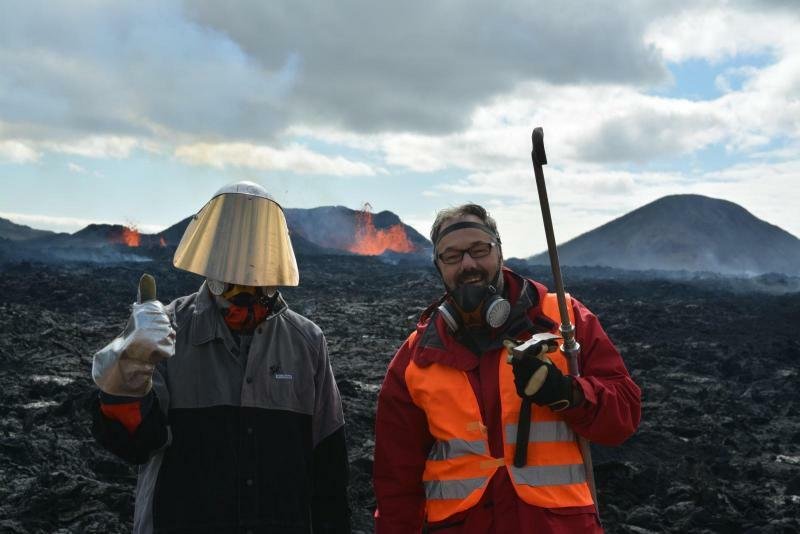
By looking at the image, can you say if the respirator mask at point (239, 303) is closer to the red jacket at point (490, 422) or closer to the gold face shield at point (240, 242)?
the gold face shield at point (240, 242)

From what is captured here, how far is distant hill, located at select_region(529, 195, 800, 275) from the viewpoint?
83.7m

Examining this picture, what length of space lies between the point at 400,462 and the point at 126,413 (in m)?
1.06

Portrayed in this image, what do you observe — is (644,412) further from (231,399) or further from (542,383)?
(231,399)

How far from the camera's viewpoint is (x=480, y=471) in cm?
253

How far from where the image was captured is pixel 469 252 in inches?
113

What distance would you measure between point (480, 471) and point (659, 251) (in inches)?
3505

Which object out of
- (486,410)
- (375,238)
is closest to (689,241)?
(375,238)

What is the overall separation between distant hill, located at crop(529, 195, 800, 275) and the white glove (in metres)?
84.7

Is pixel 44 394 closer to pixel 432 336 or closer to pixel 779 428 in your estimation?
pixel 432 336

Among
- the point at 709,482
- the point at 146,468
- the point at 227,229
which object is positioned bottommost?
the point at 709,482

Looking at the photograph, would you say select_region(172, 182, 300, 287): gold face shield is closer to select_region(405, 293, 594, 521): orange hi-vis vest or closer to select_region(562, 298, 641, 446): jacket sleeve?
select_region(405, 293, 594, 521): orange hi-vis vest

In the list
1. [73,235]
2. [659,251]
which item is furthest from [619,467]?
[659,251]

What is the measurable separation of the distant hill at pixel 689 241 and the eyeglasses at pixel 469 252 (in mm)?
83705

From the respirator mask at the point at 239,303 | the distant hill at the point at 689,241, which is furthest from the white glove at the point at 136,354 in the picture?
the distant hill at the point at 689,241
